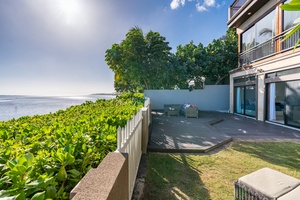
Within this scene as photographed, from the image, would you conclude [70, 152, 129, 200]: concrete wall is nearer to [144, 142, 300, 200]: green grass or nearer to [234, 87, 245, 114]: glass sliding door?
[144, 142, 300, 200]: green grass

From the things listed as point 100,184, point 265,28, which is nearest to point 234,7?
point 265,28

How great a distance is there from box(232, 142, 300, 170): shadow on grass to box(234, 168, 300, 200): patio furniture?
2.09 meters

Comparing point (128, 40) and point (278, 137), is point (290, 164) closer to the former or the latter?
point (278, 137)

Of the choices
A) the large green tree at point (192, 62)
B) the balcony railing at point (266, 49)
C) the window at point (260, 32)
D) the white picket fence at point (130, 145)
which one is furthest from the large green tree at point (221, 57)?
the white picket fence at point (130, 145)

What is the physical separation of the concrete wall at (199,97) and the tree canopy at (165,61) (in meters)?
0.58

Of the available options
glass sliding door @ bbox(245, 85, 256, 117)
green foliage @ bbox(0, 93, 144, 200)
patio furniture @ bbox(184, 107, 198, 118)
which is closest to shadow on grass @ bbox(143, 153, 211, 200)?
green foliage @ bbox(0, 93, 144, 200)

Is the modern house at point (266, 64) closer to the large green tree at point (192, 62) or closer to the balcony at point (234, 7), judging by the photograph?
the balcony at point (234, 7)

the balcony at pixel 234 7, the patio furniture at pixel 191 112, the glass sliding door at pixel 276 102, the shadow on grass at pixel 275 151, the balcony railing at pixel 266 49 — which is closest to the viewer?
the shadow on grass at pixel 275 151

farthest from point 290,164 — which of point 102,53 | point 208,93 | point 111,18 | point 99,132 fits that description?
point 102,53

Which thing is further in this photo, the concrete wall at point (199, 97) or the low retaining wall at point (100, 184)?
the concrete wall at point (199, 97)

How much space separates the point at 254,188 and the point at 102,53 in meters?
15.4

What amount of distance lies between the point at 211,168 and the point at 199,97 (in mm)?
11648

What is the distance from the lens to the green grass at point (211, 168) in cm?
313

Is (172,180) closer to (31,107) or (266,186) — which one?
(266,186)
